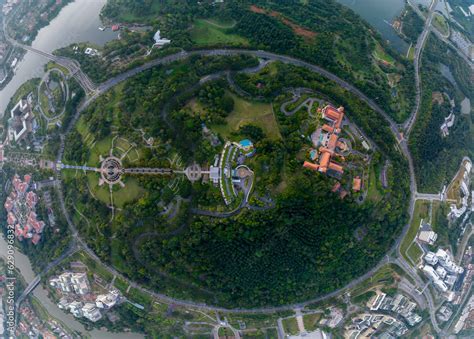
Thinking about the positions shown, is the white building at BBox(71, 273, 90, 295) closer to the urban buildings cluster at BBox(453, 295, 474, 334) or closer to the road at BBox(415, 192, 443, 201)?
the road at BBox(415, 192, 443, 201)

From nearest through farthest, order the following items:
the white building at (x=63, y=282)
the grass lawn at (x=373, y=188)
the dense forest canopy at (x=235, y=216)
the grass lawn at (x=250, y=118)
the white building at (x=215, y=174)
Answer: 1. the dense forest canopy at (x=235, y=216)
2. the white building at (x=215, y=174)
3. the grass lawn at (x=250, y=118)
4. the grass lawn at (x=373, y=188)
5. the white building at (x=63, y=282)

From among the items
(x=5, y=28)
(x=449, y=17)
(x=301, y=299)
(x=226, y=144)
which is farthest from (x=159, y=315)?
(x=449, y=17)

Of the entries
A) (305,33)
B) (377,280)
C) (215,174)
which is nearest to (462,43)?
(305,33)

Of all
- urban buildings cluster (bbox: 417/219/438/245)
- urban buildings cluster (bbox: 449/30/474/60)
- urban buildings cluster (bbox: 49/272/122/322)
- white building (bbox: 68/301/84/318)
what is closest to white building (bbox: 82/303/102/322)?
urban buildings cluster (bbox: 49/272/122/322)

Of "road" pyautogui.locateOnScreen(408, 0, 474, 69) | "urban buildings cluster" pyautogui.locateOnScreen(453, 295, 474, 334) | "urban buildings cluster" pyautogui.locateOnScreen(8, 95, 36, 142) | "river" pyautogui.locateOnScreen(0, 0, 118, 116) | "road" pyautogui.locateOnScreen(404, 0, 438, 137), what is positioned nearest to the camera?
"road" pyautogui.locateOnScreen(404, 0, 438, 137)

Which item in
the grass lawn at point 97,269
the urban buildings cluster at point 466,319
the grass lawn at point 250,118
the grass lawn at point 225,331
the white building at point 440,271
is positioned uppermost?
the grass lawn at point 250,118

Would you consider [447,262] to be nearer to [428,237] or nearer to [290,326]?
[428,237]

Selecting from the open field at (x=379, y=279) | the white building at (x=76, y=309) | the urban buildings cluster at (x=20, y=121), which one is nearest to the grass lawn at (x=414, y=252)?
the open field at (x=379, y=279)

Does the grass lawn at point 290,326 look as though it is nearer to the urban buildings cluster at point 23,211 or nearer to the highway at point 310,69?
the highway at point 310,69
